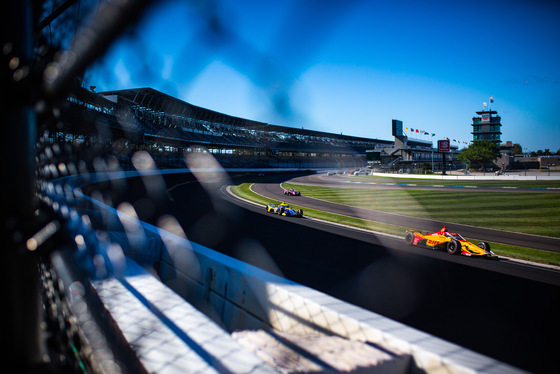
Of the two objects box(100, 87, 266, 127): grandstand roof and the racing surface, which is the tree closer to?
the racing surface

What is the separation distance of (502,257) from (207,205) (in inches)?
626

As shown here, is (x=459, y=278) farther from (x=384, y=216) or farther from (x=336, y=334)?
(x=384, y=216)

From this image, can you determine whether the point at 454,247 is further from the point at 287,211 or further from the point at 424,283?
the point at 287,211

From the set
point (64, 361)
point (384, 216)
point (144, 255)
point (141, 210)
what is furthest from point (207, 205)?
point (64, 361)

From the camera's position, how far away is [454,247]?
11.1m

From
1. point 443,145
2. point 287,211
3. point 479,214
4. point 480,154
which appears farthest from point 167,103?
point 480,154

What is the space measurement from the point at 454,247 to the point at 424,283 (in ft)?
11.7

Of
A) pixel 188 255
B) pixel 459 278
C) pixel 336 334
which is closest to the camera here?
pixel 336 334

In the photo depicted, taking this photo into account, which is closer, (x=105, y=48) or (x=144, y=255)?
(x=105, y=48)

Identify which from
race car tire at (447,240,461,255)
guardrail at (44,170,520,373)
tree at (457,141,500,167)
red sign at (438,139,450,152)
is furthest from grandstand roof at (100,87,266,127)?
tree at (457,141,500,167)

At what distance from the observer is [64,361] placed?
123 centimetres

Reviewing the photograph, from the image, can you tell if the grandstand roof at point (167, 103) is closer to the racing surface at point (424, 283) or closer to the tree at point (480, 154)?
the racing surface at point (424, 283)

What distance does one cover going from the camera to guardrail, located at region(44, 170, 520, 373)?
188 centimetres

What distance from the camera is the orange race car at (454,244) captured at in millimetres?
10773
